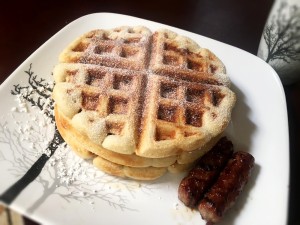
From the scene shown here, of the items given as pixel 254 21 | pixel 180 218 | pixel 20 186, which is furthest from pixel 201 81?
pixel 254 21

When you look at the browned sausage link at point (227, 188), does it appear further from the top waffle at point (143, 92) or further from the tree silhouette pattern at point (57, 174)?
the tree silhouette pattern at point (57, 174)

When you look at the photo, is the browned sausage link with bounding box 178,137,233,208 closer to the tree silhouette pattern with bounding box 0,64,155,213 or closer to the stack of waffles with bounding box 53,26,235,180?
the stack of waffles with bounding box 53,26,235,180

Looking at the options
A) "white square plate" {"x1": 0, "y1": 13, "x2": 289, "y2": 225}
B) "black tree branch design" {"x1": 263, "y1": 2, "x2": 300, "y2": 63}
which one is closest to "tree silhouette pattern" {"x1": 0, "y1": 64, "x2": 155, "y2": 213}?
"white square plate" {"x1": 0, "y1": 13, "x2": 289, "y2": 225}

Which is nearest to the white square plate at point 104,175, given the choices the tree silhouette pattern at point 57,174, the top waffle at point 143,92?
the tree silhouette pattern at point 57,174

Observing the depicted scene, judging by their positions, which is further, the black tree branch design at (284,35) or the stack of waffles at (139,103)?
the black tree branch design at (284,35)

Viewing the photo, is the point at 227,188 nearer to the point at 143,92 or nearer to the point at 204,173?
the point at 204,173

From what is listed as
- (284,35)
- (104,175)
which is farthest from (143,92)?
(284,35)

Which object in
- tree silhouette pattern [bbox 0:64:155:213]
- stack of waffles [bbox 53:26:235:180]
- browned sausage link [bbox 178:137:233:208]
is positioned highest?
stack of waffles [bbox 53:26:235:180]
